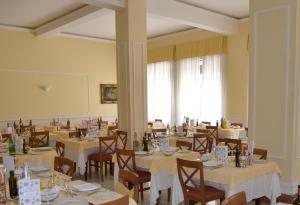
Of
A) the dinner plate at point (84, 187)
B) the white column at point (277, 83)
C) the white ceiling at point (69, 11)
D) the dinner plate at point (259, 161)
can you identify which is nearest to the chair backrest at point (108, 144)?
the white column at point (277, 83)

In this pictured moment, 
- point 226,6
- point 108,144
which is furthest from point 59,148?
point 226,6

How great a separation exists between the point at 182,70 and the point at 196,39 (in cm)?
127

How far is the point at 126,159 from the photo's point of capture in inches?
201

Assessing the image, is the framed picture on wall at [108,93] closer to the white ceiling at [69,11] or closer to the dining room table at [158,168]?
the white ceiling at [69,11]

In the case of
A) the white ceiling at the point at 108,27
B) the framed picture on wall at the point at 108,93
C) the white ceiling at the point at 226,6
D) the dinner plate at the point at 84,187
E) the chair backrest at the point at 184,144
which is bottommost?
the chair backrest at the point at 184,144

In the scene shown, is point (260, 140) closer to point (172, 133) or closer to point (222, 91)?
point (172, 133)

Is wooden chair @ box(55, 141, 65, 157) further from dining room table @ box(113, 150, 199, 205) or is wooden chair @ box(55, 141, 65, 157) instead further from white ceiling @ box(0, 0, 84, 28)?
white ceiling @ box(0, 0, 84, 28)

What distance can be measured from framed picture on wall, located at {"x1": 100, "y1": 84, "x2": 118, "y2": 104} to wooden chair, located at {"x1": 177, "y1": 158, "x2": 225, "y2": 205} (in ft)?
28.3

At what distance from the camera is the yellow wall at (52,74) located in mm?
10078

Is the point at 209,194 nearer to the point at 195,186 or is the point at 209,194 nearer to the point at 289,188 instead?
the point at 195,186

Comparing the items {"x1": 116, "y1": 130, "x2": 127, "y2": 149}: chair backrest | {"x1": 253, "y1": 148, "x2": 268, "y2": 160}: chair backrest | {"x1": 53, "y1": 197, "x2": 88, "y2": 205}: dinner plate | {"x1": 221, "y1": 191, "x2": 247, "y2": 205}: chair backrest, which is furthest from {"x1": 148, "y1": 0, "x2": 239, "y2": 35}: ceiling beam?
{"x1": 221, "y1": 191, "x2": 247, "y2": 205}: chair backrest

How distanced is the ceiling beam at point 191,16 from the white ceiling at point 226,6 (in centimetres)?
16

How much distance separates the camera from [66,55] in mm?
11367

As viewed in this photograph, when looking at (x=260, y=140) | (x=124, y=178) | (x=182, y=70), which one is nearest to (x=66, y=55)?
(x=182, y=70)
